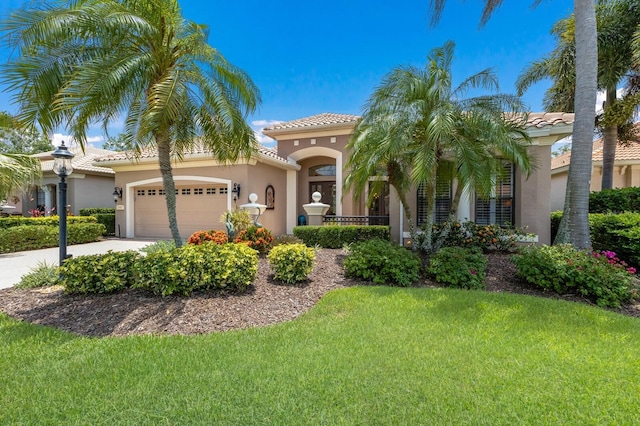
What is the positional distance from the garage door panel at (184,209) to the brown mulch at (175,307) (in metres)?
8.26

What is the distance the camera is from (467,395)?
8.89 feet

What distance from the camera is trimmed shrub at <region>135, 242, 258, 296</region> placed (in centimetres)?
544

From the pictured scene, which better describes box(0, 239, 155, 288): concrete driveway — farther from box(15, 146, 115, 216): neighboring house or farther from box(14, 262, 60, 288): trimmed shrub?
box(15, 146, 115, 216): neighboring house

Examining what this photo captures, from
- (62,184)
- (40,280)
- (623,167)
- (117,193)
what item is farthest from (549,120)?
(117,193)

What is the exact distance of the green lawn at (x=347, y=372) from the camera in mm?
2512

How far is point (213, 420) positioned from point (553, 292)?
22.1 ft

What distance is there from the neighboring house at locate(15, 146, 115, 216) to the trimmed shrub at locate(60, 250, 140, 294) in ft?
50.2

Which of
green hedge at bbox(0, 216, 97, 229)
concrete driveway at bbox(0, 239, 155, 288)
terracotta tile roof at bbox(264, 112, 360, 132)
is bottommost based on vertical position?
concrete driveway at bbox(0, 239, 155, 288)

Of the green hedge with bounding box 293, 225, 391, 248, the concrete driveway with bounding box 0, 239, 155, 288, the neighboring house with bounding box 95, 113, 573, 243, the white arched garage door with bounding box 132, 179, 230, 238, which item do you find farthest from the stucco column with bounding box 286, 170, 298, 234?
the concrete driveway with bounding box 0, 239, 155, 288

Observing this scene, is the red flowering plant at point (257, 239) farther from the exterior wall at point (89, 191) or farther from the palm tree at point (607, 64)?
the exterior wall at point (89, 191)

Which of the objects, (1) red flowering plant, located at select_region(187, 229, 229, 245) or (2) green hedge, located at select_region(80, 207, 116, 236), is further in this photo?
(2) green hedge, located at select_region(80, 207, 116, 236)

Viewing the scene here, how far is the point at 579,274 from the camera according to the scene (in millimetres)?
5664

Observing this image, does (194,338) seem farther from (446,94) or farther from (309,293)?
(446,94)

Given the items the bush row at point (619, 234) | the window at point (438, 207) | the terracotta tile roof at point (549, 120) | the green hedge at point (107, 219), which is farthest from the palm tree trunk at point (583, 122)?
the green hedge at point (107, 219)
